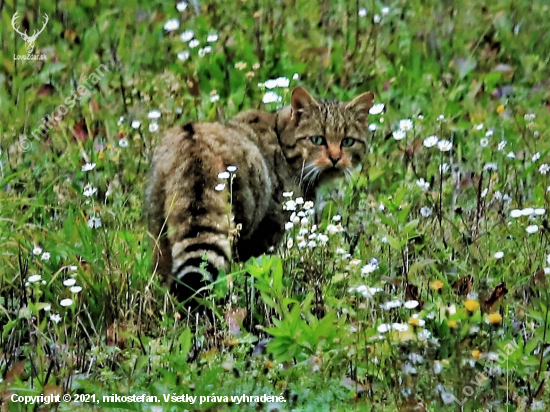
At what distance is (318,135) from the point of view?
5.51 meters

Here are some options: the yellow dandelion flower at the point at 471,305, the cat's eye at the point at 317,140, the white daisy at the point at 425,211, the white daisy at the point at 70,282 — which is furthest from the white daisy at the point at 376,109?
the white daisy at the point at 70,282

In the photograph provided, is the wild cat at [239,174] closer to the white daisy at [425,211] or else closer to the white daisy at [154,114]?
the white daisy at [154,114]

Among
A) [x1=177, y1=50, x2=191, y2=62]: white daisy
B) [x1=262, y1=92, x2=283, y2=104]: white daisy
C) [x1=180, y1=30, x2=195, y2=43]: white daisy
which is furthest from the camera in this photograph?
[x1=180, y1=30, x2=195, y2=43]: white daisy

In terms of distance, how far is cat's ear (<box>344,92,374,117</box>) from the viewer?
556 cm


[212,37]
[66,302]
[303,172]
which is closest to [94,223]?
[66,302]

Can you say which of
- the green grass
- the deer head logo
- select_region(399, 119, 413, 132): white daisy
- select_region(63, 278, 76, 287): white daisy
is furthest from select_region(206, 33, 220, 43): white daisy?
select_region(63, 278, 76, 287): white daisy

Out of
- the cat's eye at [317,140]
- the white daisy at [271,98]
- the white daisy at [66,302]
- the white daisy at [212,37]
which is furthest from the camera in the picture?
the white daisy at [212,37]

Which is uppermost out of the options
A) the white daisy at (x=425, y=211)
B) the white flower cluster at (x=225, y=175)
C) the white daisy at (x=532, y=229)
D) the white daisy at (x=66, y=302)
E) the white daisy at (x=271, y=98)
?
the white daisy at (x=271, y=98)

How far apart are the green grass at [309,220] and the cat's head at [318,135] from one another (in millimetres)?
233

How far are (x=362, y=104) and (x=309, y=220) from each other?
101cm

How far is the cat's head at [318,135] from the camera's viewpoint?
545 centimetres

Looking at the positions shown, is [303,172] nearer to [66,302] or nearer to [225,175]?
[225,175]

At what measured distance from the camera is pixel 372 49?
6699 mm

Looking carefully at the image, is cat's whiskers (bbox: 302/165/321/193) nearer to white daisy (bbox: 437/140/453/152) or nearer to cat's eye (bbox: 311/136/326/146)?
cat's eye (bbox: 311/136/326/146)
